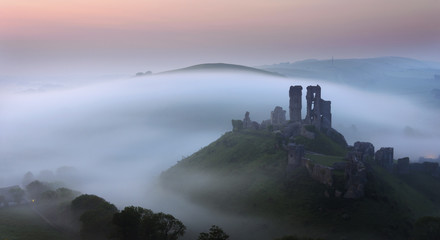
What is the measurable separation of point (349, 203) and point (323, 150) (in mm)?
29220

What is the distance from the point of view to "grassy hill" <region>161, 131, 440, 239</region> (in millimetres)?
79000

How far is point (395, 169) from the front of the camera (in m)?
110

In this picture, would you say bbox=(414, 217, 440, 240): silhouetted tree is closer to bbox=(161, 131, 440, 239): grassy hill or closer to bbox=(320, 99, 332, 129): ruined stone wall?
bbox=(161, 131, 440, 239): grassy hill

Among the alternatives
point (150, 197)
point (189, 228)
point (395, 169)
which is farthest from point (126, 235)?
point (395, 169)

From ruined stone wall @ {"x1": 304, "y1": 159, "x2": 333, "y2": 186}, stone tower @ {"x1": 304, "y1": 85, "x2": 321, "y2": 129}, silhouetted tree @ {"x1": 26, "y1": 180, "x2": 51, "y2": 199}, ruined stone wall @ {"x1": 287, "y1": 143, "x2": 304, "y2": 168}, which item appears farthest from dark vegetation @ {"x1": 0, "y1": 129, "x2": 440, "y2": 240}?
stone tower @ {"x1": 304, "y1": 85, "x2": 321, "y2": 129}

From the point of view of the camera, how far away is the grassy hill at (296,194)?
79000mm

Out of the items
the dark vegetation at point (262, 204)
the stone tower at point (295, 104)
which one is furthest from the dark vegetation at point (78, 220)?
the stone tower at point (295, 104)

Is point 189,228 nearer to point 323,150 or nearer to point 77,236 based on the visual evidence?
point 77,236

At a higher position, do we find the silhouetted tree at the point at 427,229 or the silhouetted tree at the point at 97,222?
the silhouetted tree at the point at 427,229

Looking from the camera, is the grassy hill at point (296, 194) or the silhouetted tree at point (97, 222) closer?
the grassy hill at point (296, 194)

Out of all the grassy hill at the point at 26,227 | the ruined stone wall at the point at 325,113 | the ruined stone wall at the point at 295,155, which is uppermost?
the ruined stone wall at the point at 325,113

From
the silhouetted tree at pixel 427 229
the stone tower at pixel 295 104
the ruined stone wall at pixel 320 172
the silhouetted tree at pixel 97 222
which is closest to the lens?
the silhouetted tree at pixel 427 229

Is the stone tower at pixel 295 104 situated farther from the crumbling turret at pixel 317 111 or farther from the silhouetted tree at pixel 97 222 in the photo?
the silhouetted tree at pixel 97 222

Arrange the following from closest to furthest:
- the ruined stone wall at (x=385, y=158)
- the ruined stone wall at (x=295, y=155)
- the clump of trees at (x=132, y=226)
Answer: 1. the clump of trees at (x=132, y=226)
2. the ruined stone wall at (x=295, y=155)
3. the ruined stone wall at (x=385, y=158)
